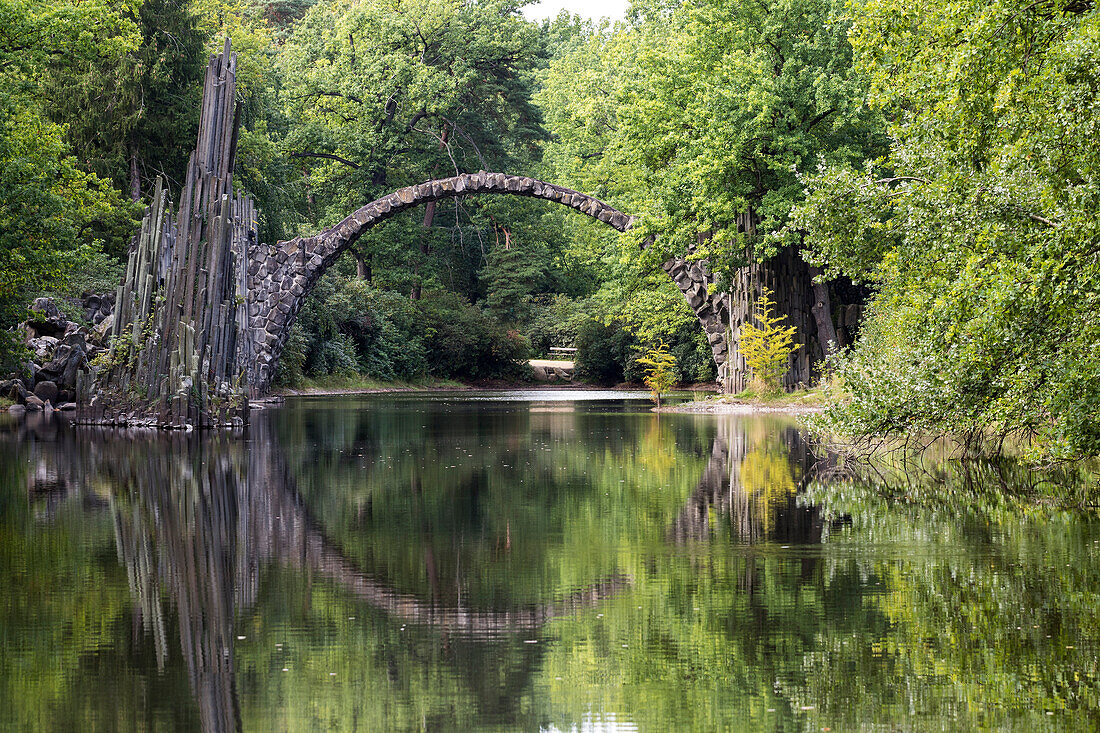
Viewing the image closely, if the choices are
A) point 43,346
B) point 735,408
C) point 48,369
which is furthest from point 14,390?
point 735,408

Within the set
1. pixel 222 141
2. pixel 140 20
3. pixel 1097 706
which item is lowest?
pixel 1097 706

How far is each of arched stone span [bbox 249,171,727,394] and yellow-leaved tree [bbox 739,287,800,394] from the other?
8.10 feet

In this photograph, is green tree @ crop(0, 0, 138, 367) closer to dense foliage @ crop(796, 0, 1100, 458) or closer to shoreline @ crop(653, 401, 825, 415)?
shoreline @ crop(653, 401, 825, 415)

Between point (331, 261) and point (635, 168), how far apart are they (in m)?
9.34

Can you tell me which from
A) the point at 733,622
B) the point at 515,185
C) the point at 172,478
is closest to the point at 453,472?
the point at 172,478

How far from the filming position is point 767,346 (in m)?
28.0

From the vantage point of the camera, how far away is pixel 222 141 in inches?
809

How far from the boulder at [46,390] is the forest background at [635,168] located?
2.21 m

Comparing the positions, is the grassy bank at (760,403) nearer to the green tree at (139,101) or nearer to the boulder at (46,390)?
the boulder at (46,390)

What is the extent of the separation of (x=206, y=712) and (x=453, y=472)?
859 centimetres

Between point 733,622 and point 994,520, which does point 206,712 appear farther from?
point 994,520

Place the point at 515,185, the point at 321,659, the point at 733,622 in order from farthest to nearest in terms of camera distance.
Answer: the point at 515,185, the point at 733,622, the point at 321,659

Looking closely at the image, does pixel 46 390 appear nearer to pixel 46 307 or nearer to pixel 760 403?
pixel 46 307

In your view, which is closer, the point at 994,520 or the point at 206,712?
the point at 206,712
